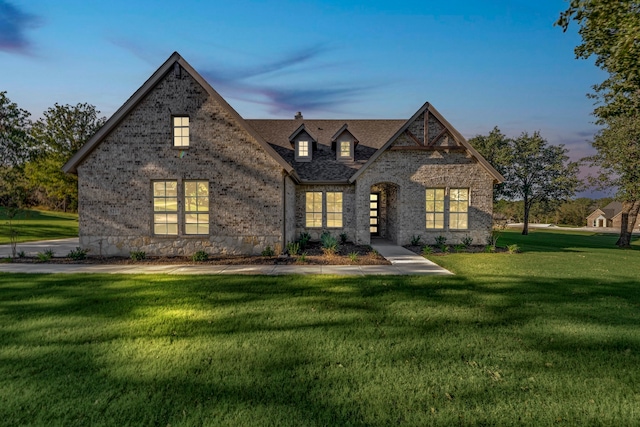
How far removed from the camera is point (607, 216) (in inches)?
3479

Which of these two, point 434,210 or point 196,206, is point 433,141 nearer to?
point 434,210

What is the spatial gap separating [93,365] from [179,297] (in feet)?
10.3

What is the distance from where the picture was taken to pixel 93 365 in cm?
413

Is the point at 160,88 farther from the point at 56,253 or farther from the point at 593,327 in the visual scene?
the point at 593,327

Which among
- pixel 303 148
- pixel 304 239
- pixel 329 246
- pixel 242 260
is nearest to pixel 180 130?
pixel 242 260

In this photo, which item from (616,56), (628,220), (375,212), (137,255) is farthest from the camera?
(628,220)

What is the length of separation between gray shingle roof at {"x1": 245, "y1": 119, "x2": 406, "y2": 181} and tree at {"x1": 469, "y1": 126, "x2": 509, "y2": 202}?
70.1 ft

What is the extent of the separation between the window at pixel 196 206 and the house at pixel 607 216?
358 feet

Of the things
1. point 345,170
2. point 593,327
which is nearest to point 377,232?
point 345,170

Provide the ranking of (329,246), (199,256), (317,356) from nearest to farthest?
(317,356)
(199,256)
(329,246)

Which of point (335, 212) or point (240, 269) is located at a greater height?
point (335, 212)

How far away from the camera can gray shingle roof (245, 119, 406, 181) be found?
19.0m

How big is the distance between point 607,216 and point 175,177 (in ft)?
371

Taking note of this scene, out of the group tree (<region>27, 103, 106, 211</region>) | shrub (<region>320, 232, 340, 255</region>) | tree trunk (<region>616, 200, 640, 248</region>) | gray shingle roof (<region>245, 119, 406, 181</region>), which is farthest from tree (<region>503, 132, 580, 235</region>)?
tree (<region>27, 103, 106, 211</region>)
